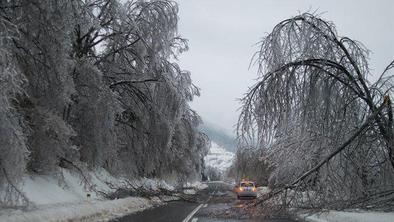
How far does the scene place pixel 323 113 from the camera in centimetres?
853

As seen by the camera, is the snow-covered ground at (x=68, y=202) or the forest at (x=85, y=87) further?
the snow-covered ground at (x=68, y=202)

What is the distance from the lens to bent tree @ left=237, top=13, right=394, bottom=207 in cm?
843

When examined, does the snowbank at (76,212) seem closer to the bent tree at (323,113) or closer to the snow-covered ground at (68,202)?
the snow-covered ground at (68,202)

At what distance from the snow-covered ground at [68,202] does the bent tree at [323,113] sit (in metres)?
6.34

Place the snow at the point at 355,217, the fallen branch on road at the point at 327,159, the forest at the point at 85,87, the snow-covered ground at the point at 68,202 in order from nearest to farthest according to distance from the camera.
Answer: the fallen branch on road at the point at 327,159 → the forest at the point at 85,87 → the snow at the point at 355,217 → the snow-covered ground at the point at 68,202

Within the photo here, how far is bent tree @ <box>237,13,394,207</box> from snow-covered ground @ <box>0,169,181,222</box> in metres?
6.34

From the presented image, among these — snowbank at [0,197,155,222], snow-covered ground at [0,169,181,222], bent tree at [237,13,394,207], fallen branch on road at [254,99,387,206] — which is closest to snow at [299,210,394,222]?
bent tree at [237,13,394,207]

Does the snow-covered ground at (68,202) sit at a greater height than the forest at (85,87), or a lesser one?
lesser

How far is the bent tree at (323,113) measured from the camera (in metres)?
8.43

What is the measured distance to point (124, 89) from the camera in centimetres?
2359

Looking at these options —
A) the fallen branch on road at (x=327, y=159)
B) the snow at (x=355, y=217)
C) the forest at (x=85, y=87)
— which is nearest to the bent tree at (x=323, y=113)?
the fallen branch on road at (x=327, y=159)

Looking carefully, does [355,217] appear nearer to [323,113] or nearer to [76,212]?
[323,113]

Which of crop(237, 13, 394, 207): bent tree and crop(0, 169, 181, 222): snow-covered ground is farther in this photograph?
crop(0, 169, 181, 222): snow-covered ground

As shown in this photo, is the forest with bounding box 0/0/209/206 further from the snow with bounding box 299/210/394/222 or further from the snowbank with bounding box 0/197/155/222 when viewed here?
the snow with bounding box 299/210/394/222
